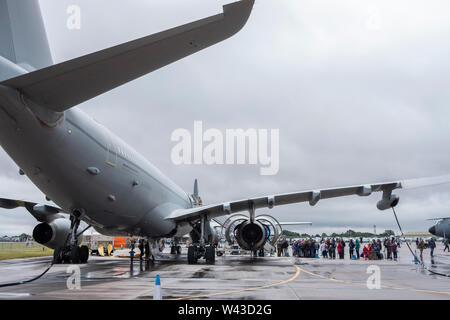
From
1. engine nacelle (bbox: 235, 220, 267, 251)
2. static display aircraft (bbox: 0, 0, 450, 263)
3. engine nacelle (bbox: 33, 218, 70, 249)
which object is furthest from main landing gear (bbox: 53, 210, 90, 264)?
engine nacelle (bbox: 235, 220, 267, 251)

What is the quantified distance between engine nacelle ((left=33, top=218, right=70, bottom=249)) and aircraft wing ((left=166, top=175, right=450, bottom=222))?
5.76 metres

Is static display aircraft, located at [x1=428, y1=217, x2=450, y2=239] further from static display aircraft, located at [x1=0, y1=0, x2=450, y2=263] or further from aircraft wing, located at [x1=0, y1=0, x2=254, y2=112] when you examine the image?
aircraft wing, located at [x1=0, y1=0, x2=254, y2=112]

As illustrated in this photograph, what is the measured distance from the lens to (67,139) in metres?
11.0

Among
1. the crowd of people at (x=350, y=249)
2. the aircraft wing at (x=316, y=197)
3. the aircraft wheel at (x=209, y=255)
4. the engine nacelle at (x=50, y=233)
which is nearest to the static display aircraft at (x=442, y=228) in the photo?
the crowd of people at (x=350, y=249)

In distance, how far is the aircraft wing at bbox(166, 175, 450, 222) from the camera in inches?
656

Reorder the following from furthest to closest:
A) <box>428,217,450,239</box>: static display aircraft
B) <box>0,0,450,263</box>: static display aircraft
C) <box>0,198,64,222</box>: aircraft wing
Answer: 1. <box>428,217,450,239</box>: static display aircraft
2. <box>0,198,64,222</box>: aircraft wing
3. <box>0,0,450,263</box>: static display aircraft

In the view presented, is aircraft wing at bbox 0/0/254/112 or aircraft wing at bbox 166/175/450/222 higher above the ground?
aircraft wing at bbox 0/0/254/112

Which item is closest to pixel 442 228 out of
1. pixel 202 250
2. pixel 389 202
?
pixel 389 202

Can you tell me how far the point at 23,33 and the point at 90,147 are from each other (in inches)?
152

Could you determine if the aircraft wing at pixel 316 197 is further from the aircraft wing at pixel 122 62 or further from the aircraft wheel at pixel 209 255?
the aircraft wing at pixel 122 62

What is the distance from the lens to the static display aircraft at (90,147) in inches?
271

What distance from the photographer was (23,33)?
9.59 m
